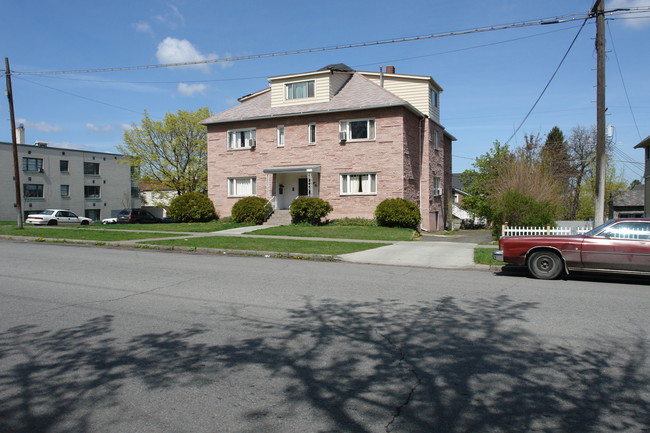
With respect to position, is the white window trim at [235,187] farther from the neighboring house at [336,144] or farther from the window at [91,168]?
the window at [91,168]

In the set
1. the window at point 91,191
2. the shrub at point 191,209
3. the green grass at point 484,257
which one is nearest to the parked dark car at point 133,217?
the shrub at point 191,209

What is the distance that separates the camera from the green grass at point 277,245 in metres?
15.1

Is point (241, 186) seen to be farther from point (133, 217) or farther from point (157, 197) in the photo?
point (157, 197)

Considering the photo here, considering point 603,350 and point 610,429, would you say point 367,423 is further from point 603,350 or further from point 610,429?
point 603,350

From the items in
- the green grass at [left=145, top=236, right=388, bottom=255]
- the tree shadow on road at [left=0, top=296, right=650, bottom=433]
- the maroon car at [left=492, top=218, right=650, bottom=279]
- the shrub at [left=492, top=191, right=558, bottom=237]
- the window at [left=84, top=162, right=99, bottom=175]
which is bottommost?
the tree shadow on road at [left=0, top=296, right=650, bottom=433]

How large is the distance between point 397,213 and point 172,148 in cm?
2812

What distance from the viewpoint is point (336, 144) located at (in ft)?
88.1

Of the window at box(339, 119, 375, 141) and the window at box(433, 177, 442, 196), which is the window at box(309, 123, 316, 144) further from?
the window at box(433, 177, 442, 196)

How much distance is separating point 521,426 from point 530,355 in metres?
1.63

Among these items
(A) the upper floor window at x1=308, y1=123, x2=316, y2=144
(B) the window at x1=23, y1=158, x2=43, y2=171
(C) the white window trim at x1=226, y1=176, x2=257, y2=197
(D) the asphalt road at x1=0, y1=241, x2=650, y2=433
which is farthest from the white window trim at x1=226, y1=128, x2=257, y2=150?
(B) the window at x1=23, y1=158, x2=43, y2=171

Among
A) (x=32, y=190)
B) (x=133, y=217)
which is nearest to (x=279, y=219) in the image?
(x=133, y=217)

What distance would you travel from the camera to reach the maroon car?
9656 mm

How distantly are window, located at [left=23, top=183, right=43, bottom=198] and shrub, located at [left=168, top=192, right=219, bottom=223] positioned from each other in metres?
32.2

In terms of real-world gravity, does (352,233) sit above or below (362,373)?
above
